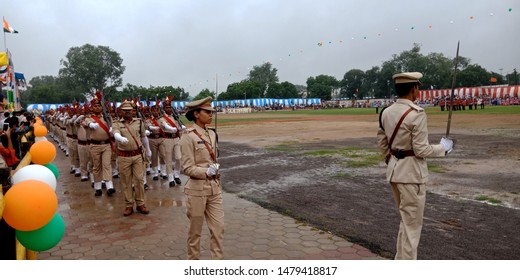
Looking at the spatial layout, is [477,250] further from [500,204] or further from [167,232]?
[167,232]

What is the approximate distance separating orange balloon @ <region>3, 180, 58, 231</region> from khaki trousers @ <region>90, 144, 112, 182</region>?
5377 mm

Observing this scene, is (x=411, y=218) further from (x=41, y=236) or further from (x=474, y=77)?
(x=474, y=77)

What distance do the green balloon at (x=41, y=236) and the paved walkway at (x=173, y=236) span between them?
1625 mm

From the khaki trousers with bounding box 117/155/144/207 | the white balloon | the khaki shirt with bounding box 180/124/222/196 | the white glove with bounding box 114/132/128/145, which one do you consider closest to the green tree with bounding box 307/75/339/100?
the khaki trousers with bounding box 117/155/144/207

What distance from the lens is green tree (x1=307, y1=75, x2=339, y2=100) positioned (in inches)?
3632

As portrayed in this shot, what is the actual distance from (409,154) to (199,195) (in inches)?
86.1

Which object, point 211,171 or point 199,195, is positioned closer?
→ point 211,171

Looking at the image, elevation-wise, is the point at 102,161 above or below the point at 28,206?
below

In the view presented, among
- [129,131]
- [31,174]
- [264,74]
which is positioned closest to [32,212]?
[31,174]

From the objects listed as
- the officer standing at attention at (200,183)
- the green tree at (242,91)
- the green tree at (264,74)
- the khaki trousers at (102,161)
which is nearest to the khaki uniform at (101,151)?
the khaki trousers at (102,161)

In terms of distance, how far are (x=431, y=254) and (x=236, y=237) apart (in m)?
2.53

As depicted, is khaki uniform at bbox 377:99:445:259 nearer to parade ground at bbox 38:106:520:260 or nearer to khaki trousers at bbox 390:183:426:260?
khaki trousers at bbox 390:183:426:260

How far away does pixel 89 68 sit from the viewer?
82688mm

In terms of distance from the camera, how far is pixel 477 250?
15.1 ft
